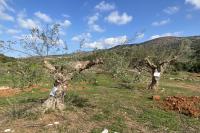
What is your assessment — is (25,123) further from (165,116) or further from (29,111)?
(165,116)

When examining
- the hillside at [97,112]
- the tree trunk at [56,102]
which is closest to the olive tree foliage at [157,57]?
the hillside at [97,112]

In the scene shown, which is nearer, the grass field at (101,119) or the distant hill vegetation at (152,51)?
the grass field at (101,119)

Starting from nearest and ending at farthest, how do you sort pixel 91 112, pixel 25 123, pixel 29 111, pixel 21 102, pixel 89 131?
pixel 89 131
pixel 25 123
pixel 29 111
pixel 91 112
pixel 21 102

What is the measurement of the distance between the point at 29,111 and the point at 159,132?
203 inches

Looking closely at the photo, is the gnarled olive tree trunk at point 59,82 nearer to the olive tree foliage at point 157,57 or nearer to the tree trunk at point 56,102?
the tree trunk at point 56,102

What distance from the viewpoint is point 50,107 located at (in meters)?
13.0

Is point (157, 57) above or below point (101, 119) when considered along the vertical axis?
above

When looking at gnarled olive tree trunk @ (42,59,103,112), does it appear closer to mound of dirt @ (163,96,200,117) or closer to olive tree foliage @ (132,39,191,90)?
mound of dirt @ (163,96,200,117)

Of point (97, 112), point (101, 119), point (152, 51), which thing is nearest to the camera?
point (101, 119)

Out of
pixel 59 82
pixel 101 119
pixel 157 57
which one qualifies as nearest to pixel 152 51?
pixel 157 57

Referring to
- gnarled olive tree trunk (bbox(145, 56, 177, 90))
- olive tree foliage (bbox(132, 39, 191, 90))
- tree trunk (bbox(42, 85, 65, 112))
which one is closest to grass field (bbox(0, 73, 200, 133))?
tree trunk (bbox(42, 85, 65, 112))

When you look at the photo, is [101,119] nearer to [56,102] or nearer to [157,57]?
[56,102]

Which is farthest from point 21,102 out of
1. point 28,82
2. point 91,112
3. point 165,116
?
point 165,116

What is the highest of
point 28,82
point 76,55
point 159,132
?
point 76,55
